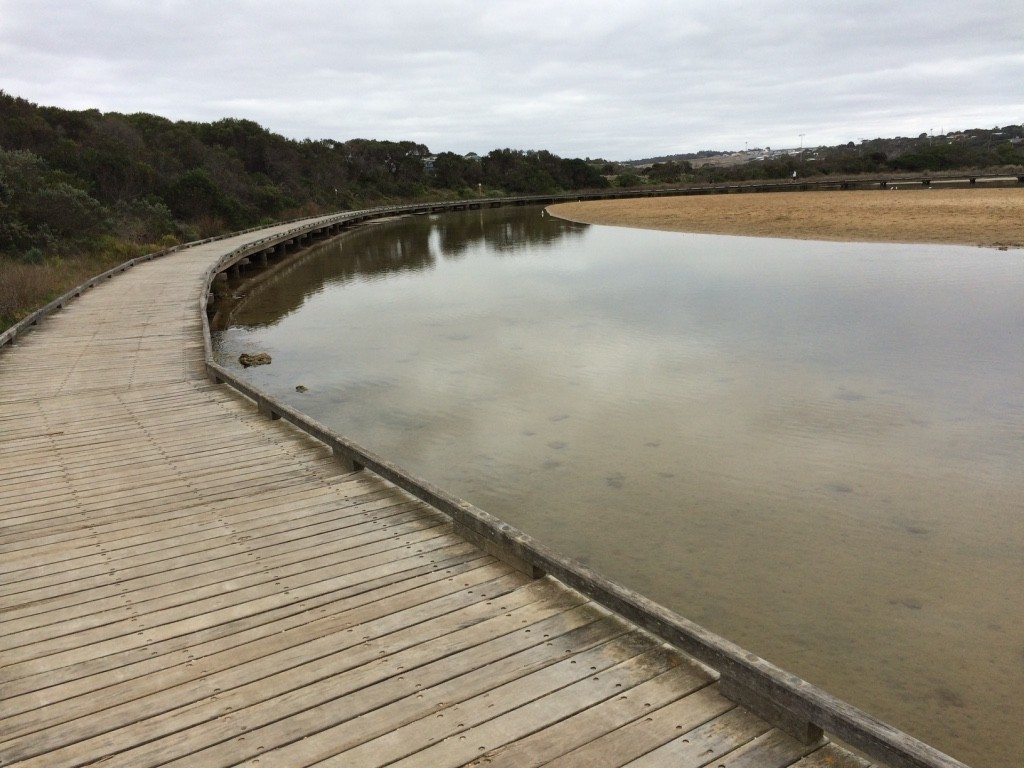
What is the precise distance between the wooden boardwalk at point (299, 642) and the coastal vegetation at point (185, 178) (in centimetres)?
1043

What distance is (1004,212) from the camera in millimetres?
29938

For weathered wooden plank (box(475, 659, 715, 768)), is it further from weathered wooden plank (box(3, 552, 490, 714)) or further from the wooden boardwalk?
weathered wooden plank (box(3, 552, 490, 714))

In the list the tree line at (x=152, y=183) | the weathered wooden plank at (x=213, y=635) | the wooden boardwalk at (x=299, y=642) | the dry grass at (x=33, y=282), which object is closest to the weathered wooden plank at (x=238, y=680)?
the wooden boardwalk at (x=299, y=642)

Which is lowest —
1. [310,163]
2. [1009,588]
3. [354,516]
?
[1009,588]

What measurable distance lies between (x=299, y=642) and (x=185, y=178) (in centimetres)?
3213

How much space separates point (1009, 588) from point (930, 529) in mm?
874

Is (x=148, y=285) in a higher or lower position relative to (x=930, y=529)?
higher

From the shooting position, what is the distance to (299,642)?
342 cm

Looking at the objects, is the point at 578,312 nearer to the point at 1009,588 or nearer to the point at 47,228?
the point at 1009,588

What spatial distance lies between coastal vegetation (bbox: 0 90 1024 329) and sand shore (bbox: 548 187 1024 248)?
18.6 m

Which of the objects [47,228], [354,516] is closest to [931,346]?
[354,516]

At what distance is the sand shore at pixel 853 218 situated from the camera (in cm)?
2488

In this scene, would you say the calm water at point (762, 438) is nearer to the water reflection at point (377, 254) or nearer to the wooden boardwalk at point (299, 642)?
the water reflection at point (377, 254)

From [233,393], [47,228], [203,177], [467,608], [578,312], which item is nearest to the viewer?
[467,608]
